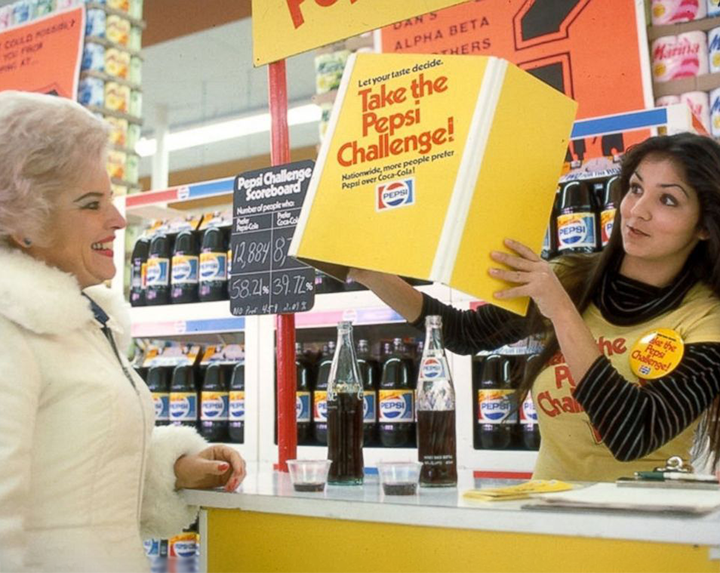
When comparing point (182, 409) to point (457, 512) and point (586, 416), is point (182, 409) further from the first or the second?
point (457, 512)

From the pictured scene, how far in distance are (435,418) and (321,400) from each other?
5.61 ft

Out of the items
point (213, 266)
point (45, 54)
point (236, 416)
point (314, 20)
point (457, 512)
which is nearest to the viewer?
point (457, 512)

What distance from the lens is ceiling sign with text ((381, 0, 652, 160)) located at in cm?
359

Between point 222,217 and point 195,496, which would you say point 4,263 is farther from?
point 222,217

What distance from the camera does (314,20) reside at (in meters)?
2.01

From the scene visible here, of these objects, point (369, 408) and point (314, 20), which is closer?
point (314, 20)

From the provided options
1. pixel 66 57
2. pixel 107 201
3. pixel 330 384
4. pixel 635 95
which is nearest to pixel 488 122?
pixel 330 384

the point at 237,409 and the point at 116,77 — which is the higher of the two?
the point at 116,77

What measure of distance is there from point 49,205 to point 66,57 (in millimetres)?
3924

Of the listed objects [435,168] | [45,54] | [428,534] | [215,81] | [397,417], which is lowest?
[428,534]

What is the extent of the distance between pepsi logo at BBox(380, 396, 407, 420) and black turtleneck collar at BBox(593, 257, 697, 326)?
121cm

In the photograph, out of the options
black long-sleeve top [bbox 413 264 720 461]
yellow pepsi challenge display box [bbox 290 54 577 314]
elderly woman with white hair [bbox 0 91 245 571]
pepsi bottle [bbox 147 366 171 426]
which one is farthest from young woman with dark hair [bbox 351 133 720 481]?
pepsi bottle [bbox 147 366 171 426]

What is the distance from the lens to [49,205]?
148cm

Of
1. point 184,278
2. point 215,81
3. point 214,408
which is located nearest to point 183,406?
point 214,408
